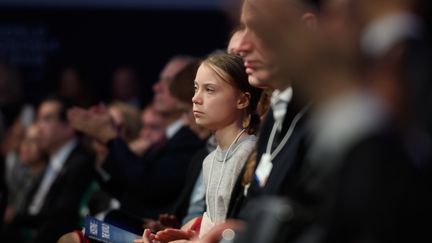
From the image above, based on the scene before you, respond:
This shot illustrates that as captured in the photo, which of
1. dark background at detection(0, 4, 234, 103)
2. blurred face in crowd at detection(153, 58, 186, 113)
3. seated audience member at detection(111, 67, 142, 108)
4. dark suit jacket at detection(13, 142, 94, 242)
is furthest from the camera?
dark background at detection(0, 4, 234, 103)

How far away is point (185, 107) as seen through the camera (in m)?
5.93

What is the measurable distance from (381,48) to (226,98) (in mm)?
1982

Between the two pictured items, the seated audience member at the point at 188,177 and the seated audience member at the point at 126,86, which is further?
the seated audience member at the point at 126,86

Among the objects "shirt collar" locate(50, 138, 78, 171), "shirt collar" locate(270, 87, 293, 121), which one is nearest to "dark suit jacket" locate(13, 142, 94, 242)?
"shirt collar" locate(50, 138, 78, 171)

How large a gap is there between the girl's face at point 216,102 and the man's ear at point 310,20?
150cm

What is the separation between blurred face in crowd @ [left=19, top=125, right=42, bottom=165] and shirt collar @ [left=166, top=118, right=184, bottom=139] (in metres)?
2.04

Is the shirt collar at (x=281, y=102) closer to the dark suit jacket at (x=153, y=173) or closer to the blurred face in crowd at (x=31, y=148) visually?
the dark suit jacket at (x=153, y=173)

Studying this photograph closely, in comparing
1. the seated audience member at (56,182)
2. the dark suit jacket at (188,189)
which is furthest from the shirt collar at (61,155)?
the dark suit jacket at (188,189)

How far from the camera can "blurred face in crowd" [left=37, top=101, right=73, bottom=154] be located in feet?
26.1

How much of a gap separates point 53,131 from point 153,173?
2101 mm

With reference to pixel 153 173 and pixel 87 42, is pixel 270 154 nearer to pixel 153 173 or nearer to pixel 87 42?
pixel 153 173

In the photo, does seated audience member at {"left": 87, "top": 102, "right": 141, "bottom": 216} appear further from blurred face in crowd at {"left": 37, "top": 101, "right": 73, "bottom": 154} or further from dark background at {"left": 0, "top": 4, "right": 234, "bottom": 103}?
dark background at {"left": 0, "top": 4, "right": 234, "bottom": 103}

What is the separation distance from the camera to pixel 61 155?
26.1 feet

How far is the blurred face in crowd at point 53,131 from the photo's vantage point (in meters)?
7.95
